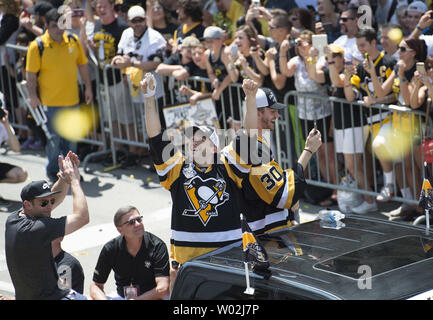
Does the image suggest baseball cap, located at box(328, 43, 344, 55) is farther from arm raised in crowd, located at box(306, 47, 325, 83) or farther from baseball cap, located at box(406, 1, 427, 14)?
baseball cap, located at box(406, 1, 427, 14)

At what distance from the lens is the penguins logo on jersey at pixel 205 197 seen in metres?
5.78

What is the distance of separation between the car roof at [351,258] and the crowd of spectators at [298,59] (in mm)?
3489

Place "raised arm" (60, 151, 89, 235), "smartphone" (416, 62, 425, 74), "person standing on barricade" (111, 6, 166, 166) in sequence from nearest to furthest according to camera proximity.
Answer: "raised arm" (60, 151, 89, 235) < "smartphone" (416, 62, 425, 74) < "person standing on barricade" (111, 6, 166, 166)

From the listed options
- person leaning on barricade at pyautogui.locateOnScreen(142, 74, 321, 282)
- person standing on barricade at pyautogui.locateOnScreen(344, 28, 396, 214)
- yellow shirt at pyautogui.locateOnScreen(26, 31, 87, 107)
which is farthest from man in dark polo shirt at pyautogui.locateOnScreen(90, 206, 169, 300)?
yellow shirt at pyautogui.locateOnScreen(26, 31, 87, 107)

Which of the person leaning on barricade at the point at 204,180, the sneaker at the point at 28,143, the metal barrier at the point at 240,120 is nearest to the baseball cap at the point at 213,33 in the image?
the metal barrier at the point at 240,120

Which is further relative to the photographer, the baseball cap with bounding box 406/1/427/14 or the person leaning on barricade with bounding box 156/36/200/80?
the person leaning on barricade with bounding box 156/36/200/80

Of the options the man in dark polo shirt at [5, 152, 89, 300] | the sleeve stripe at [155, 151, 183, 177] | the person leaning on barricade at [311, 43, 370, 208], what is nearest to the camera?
the man in dark polo shirt at [5, 152, 89, 300]

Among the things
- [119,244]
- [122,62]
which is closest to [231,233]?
[119,244]

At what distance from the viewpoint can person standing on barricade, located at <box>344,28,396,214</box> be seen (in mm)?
8914

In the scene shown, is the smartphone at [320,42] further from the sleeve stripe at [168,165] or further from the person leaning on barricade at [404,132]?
the sleeve stripe at [168,165]

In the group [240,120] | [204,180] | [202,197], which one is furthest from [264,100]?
[240,120]

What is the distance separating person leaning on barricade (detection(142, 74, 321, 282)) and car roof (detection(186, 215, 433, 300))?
0.65 meters

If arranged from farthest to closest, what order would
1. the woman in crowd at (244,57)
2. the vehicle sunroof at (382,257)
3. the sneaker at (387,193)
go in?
1. the woman in crowd at (244,57)
2. the sneaker at (387,193)
3. the vehicle sunroof at (382,257)
